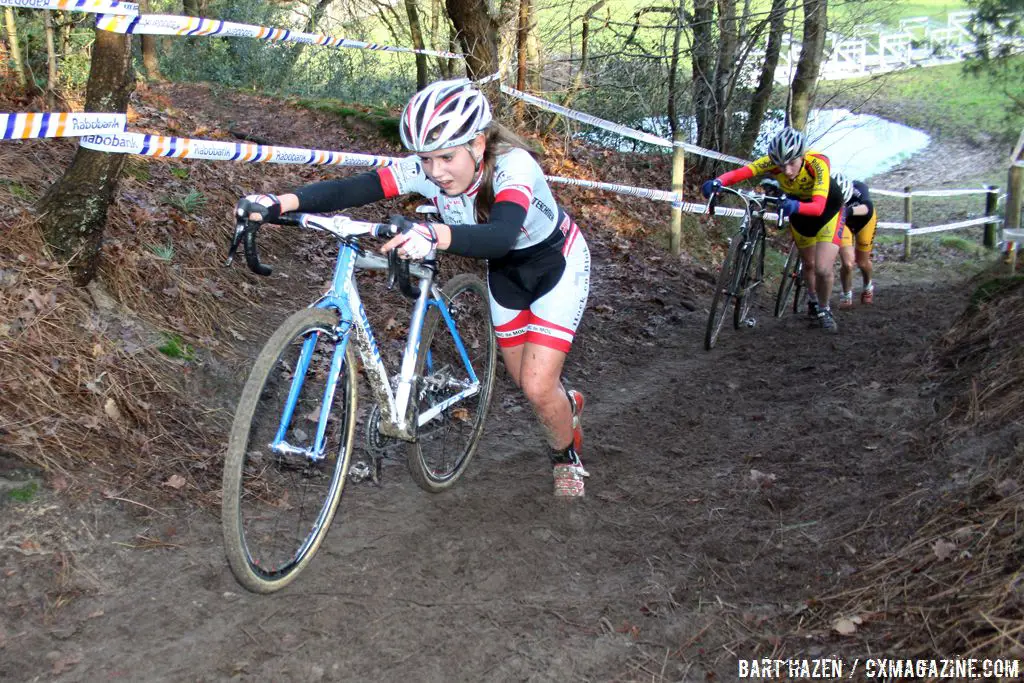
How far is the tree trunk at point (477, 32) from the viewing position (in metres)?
9.16

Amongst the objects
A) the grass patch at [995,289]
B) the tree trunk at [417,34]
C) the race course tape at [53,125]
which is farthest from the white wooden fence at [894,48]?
the race course tape at [53,125]

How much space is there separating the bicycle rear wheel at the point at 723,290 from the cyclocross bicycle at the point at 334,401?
3439mm

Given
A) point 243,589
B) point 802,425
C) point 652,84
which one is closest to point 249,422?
point 243,589

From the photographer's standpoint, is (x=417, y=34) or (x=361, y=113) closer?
(x=361, y=113)

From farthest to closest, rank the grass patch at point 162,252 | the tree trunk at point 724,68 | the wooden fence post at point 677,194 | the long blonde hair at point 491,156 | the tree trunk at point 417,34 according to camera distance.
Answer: the tree trunk at point 724,68, the tree trunk at point 417,34, the wooden fence post at point 677,194, the grass patch at point 162,252, the long blonde hair at point 491,156

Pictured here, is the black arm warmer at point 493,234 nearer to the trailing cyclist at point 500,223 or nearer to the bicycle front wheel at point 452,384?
the trailing cyclist at point 500,223

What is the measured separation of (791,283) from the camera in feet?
31.8

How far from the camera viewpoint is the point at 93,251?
474 cm

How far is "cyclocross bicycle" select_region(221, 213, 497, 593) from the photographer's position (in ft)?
10.8

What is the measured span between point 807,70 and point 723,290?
24.8 feet

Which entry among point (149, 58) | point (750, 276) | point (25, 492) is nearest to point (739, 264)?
point (750, 276)

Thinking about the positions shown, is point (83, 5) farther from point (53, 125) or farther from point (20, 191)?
point (20, 191)

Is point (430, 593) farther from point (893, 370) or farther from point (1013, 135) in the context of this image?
point (1013, 135)

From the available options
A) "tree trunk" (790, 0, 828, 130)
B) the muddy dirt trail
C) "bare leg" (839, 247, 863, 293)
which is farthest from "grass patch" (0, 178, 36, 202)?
"tree trunk" (790, 0, 828, 130)
